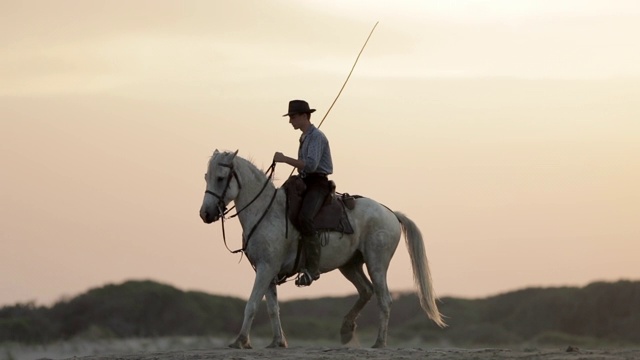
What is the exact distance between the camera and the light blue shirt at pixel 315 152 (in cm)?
1769

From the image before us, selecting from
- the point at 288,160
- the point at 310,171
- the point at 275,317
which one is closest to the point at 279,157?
the point at 288,160

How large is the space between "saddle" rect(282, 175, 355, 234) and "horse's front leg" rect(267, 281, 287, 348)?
93 centimetres

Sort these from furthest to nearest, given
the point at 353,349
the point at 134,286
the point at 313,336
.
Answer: the point at 134,286
the point at 313,336
the point at 353,349

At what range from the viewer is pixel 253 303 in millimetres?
A: 17344

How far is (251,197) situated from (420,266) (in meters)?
3.27

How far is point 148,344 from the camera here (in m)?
22.7

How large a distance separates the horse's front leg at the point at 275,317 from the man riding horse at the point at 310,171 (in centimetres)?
40

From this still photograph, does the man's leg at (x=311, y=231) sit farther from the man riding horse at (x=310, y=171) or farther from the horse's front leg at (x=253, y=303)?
the horse's front leg at (x=253, y=303)

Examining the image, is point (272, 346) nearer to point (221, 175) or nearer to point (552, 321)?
point (221, 175)

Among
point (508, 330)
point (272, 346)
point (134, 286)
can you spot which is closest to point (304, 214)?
point (272, 346)

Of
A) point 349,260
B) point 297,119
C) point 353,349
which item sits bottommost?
point 353,349

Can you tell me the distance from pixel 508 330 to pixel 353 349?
7.55m

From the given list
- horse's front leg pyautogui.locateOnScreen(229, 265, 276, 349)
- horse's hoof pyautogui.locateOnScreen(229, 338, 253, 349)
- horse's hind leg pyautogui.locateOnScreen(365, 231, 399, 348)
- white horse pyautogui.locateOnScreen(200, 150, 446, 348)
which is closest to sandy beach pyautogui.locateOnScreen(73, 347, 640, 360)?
horse's hoof pyautogui.locateOnScreen(229, 338, 253, 349)

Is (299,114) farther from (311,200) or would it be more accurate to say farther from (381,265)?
(381,265)
